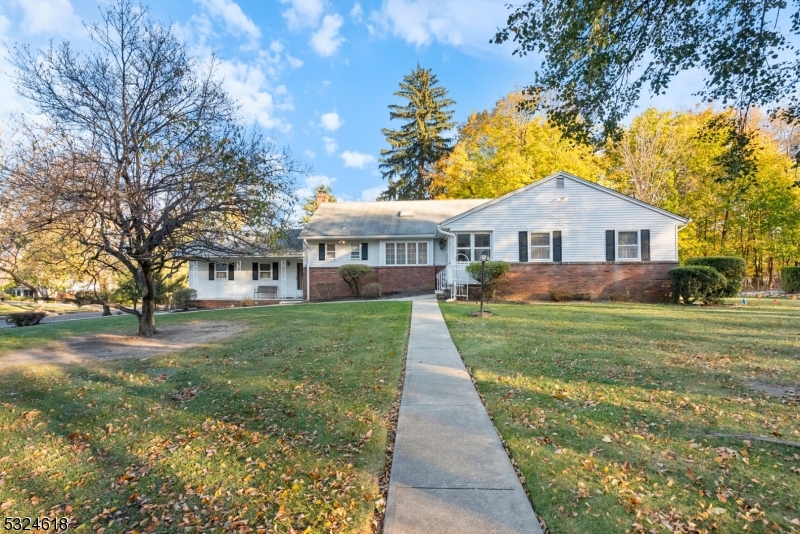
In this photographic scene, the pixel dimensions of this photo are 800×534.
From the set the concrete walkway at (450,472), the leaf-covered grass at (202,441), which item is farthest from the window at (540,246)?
the concrete walkway at (450,472)

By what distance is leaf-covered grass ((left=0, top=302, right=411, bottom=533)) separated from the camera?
9.43ft

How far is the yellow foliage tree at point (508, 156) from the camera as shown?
81.4ft

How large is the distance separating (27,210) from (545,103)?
10.1 meters

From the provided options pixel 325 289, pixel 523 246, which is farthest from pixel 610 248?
pixel 325 289

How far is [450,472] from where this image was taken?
10.6ft

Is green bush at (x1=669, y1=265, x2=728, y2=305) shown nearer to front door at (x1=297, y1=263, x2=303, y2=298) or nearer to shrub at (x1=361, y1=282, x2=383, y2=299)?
shrub at (x1=361, y1=282, x2=383, y2=299)

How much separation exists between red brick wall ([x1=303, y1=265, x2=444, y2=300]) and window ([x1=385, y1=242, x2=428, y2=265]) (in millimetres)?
342

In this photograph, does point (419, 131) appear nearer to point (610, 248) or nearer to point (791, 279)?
point (610, 248)

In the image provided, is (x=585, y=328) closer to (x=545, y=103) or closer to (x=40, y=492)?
(x=545, y=103)

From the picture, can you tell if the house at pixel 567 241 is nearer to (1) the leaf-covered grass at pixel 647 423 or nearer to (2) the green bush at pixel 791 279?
(1) the leaf-covered grass at pixel 647 423

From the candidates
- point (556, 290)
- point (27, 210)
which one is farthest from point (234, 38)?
point (556, 290)

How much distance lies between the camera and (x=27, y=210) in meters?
7.51

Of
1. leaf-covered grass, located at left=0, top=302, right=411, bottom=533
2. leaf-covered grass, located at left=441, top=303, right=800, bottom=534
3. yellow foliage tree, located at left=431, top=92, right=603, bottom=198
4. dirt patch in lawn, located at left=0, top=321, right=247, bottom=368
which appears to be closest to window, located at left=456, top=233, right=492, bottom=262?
leaf-covered grass, located at left=441, top=303, right=800, bottom=534

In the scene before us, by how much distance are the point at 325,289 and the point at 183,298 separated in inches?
311
